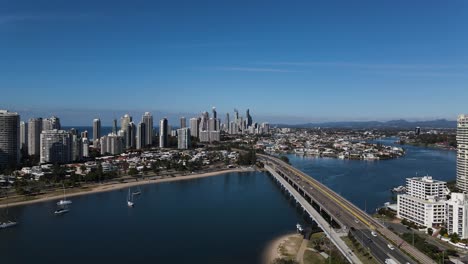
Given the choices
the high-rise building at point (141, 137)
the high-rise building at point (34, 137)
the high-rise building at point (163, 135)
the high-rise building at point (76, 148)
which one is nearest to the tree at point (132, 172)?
the high-rise building at point (76, 148)

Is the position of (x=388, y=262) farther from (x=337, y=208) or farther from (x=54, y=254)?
(x=54, y=254)

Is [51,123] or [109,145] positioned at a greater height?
[51,123]

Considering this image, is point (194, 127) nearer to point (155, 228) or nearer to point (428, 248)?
point (155, 228)

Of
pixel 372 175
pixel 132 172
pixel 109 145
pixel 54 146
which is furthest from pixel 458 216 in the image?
pixel 109 145

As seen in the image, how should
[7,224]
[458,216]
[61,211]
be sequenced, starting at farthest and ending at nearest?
[61,211]
[7,224]
[458,216]

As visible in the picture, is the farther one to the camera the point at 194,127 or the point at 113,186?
the point at 194,127

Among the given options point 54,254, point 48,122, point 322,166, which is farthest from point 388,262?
point 48,122

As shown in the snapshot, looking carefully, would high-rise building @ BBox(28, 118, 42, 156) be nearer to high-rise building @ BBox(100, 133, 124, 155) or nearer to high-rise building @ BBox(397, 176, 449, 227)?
high-rise building @ BBox(100, 133, 124, 155)

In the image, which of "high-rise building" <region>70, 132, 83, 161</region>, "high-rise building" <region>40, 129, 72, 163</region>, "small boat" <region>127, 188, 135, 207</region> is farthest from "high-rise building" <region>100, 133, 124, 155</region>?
"small boat" <region>127, 188, 135, 207</region>
